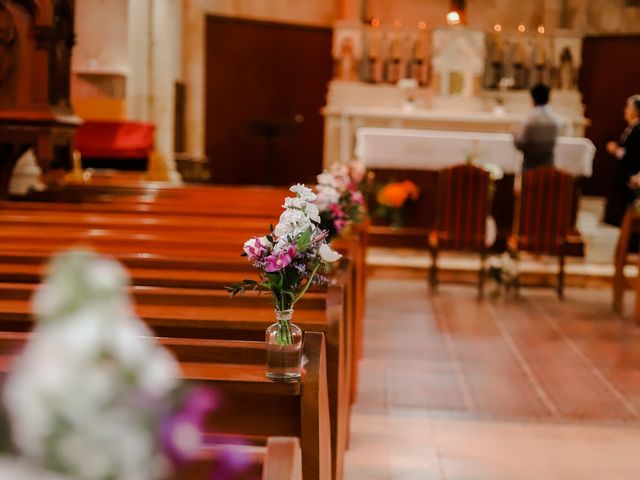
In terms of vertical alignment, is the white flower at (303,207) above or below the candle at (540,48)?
below

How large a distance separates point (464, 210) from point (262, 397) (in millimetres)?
5061

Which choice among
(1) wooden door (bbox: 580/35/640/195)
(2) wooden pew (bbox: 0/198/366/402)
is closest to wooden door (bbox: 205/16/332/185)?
(1) wooden door (bbox: 580/35/640/195)

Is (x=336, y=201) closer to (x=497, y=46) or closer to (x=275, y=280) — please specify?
(x=275, y=280)

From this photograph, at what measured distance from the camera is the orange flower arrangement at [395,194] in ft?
24.3

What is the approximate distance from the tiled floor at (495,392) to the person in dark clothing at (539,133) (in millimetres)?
1413

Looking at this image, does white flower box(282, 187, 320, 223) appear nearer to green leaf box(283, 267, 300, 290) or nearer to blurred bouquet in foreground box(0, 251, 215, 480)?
green leaf box(283, 267, 300, 290)

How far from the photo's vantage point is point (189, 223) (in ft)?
12.9

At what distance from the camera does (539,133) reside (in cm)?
701

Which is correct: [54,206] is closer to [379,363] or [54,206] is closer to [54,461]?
[379,363]

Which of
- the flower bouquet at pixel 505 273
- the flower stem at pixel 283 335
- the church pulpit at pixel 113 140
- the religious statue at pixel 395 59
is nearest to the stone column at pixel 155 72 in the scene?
the church pulpit at pixel 113 140

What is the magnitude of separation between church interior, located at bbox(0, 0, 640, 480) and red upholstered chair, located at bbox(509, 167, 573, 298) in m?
0.02

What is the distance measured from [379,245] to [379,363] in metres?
3.34

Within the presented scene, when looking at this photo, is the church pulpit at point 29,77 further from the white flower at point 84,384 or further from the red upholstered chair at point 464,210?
the white flower at point 84,384

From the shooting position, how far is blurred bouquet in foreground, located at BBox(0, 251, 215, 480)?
491mm
